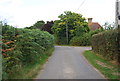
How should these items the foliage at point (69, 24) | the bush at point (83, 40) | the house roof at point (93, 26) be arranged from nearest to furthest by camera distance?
the bush at point (83, 40) < the foliage at point (69, 24) < the house roof at point (93, 26)

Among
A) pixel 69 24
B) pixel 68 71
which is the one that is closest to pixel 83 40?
pixel 69 24

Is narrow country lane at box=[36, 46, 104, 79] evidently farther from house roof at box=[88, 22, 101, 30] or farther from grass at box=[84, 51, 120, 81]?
house roof at box=[88, 22, 101, 30]

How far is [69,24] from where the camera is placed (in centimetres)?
4597

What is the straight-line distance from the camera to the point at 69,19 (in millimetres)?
46250

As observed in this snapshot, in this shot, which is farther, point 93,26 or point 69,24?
point 93,26

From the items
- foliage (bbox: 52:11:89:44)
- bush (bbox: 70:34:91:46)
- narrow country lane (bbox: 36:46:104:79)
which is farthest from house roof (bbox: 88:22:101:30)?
narrow country lane (bbox: 36:46:104:79)

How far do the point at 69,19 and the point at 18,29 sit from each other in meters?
35.9

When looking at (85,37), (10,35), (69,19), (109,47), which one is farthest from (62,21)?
(10,35)

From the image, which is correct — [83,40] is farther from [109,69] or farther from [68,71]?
[68,71]

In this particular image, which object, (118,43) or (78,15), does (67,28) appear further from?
(118,43)

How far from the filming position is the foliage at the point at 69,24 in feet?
148

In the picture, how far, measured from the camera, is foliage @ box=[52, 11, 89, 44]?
45.0 m

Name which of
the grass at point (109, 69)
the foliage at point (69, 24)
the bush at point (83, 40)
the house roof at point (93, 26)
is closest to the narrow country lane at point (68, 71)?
the grass at point (109, 69)

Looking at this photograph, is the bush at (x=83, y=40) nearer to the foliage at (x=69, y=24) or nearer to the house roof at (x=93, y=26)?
the foliage at (x=69, y=24)
